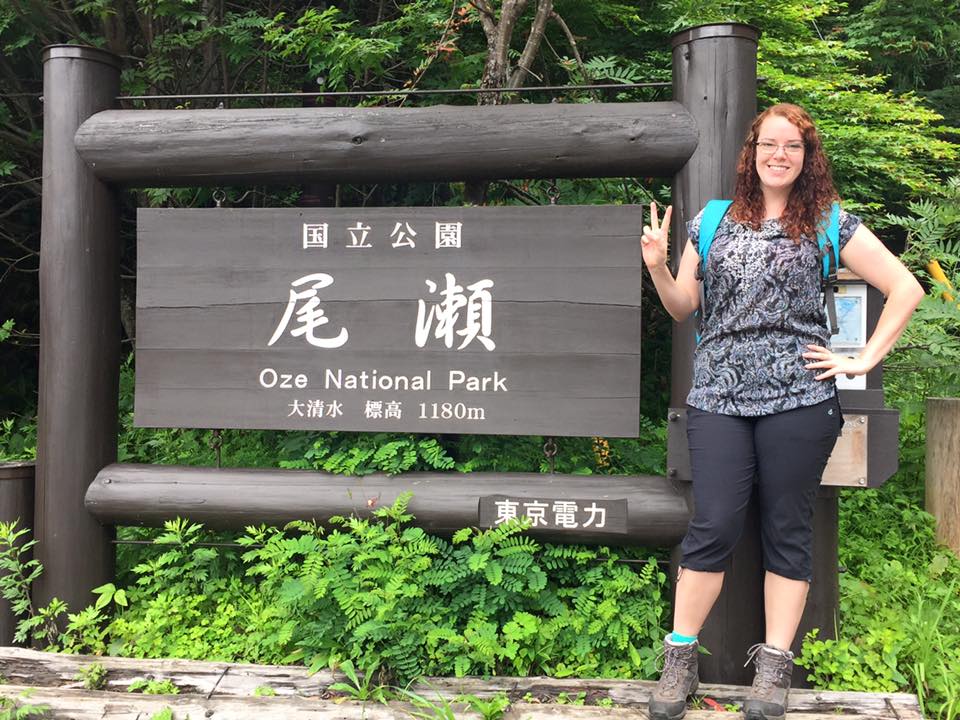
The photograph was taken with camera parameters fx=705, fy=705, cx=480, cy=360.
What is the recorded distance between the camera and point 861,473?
2854mm

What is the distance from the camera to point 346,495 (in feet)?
10.7

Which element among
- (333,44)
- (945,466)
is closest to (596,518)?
(945,466)

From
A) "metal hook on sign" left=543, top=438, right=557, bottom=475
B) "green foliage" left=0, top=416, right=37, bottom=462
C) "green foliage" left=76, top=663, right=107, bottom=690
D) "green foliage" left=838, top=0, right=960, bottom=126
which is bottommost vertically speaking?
"green foliage" left=76, top=663, right=107, bottom=690

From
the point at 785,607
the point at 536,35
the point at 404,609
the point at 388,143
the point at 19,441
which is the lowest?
the point at 404,609

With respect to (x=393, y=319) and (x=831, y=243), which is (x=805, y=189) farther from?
(x=393, y=319)

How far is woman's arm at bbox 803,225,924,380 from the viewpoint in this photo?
2.42 metres

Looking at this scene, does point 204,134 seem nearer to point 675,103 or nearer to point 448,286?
point 448,286

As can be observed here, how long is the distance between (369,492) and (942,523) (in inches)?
125

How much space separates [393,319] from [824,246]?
1819mm

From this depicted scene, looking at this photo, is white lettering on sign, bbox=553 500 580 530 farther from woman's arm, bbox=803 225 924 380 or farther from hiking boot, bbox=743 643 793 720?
woman's arm, bbox=803 225 924 380

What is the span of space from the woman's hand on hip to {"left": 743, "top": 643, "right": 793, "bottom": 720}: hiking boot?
1.05 meters

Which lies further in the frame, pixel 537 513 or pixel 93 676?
pixel 537 513

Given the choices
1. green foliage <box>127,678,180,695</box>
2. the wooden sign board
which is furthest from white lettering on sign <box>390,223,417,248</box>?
green foliage <box>127,678,180,695</box>

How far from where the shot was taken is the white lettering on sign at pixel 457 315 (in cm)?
325
